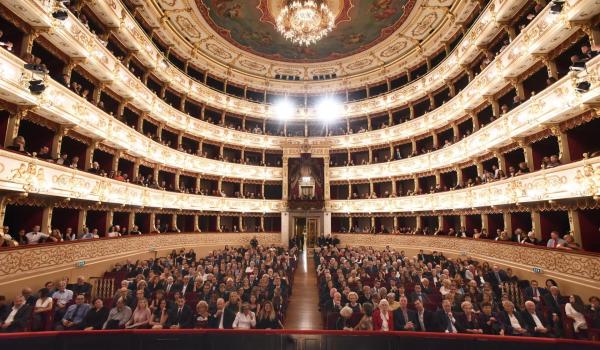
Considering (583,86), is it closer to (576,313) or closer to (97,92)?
(576,313)

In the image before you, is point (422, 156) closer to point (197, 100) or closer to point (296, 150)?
point (296, 150)

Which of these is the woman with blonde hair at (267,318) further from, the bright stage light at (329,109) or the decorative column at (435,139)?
the bright stage light at (329,109)

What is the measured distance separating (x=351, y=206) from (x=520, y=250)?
46.3ft

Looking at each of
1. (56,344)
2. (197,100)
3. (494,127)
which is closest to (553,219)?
(494,127)

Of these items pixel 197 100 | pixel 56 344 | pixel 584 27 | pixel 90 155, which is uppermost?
pixel 197 100

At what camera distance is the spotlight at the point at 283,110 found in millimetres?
25891

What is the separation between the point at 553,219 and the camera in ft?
35.5

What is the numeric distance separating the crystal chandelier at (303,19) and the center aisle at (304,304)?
11932 millimetres

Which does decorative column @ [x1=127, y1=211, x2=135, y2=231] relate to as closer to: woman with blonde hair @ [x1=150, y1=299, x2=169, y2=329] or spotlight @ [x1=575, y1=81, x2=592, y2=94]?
woman with blonde hair @ [x1=150, y1=299, x2=169, y2=329]

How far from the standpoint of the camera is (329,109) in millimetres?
25797

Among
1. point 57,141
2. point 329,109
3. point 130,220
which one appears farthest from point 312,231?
point 57,141

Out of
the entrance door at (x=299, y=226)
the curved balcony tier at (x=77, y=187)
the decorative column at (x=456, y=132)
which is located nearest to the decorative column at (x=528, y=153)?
the decorative column at (x=456, y=132)

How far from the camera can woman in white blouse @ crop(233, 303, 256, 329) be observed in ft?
19.6

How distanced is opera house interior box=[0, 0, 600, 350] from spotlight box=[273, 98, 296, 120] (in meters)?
0.17
